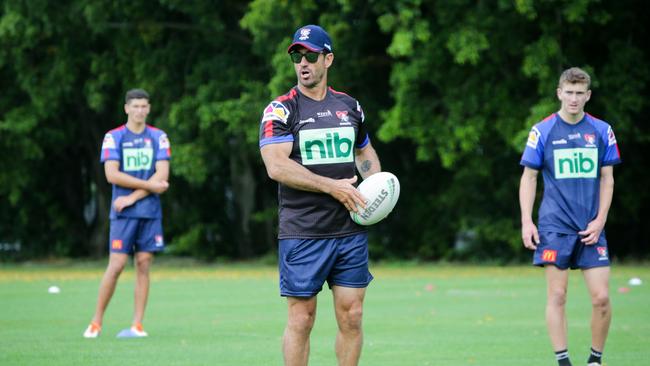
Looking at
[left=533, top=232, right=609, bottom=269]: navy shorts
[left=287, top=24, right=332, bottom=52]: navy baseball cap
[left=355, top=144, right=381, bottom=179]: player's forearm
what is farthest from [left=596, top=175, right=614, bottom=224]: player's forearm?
[left=287, top=24, right=332, bottom=52]: navy baseball cap

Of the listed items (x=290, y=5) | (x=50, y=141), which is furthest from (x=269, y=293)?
(x=50, y=141)

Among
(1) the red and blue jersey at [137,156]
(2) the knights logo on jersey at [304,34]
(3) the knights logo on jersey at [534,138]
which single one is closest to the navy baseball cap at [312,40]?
(2) the knights logo on jersey at [304,34]

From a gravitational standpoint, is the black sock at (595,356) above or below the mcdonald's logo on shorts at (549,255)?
below

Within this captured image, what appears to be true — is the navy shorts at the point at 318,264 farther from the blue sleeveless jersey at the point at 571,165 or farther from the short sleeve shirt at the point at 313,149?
the blue sleeveless jersey at the point at 571,165

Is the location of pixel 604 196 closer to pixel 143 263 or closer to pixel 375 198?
pixel 375 198

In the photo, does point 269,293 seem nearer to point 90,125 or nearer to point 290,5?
point 290,5

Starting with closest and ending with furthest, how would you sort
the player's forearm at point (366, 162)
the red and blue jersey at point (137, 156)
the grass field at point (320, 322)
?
the player's forearm at point (366, 162)
the grass field at point (320, 322)
the red and blue jersey at point (137, 156)

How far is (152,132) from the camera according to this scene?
1291cm

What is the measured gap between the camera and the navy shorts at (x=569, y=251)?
9.34 metres

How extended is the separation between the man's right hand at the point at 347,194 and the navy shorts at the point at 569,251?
1982 mm

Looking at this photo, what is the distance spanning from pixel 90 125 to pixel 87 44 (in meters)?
3.59

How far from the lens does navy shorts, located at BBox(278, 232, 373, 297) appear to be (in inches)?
315

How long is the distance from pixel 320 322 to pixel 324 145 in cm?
668

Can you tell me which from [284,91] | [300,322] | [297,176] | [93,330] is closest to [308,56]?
[297,176]
